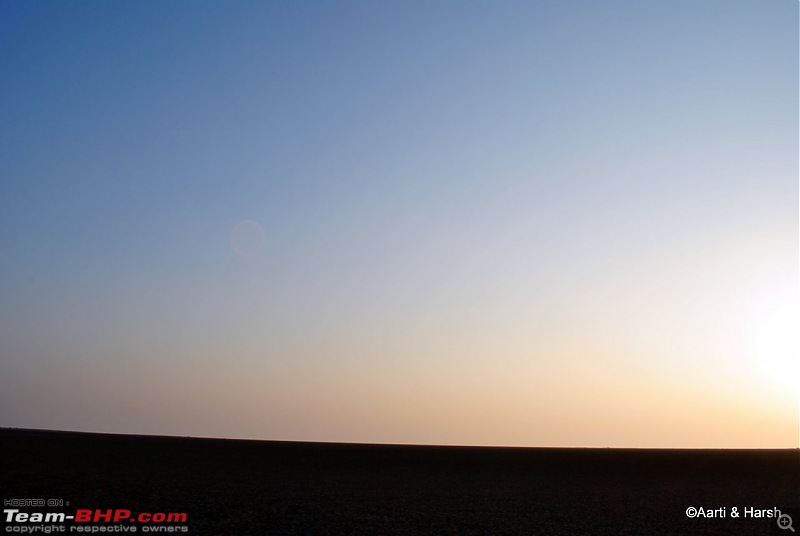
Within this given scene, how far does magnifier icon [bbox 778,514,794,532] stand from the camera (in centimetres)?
3162

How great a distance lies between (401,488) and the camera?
44031mm

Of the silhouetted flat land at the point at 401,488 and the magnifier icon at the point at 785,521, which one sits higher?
the silhouetted flat land at the point at 401,488

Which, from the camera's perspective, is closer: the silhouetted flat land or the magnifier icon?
the silhouetted flat land

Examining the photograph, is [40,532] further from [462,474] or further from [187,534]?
[462,474]

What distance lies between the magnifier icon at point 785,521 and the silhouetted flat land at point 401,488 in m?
0.45

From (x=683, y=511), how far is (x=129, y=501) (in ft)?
103

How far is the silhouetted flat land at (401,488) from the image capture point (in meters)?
30.8

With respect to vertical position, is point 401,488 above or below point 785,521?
above

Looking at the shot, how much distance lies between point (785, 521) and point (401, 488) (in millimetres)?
23660

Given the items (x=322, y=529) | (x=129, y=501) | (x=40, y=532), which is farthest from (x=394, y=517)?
(x=40, y=532)

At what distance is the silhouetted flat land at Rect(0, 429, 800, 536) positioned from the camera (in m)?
30.8

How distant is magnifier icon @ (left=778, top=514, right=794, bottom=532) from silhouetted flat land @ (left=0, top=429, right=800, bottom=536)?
450 millimetres

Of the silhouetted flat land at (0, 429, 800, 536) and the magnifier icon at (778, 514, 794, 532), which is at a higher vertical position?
the silhouetted flat land at (0, 429, 800, 536)

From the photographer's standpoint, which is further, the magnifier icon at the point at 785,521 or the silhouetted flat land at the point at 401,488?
the magnifier icon at the point at 785,521
